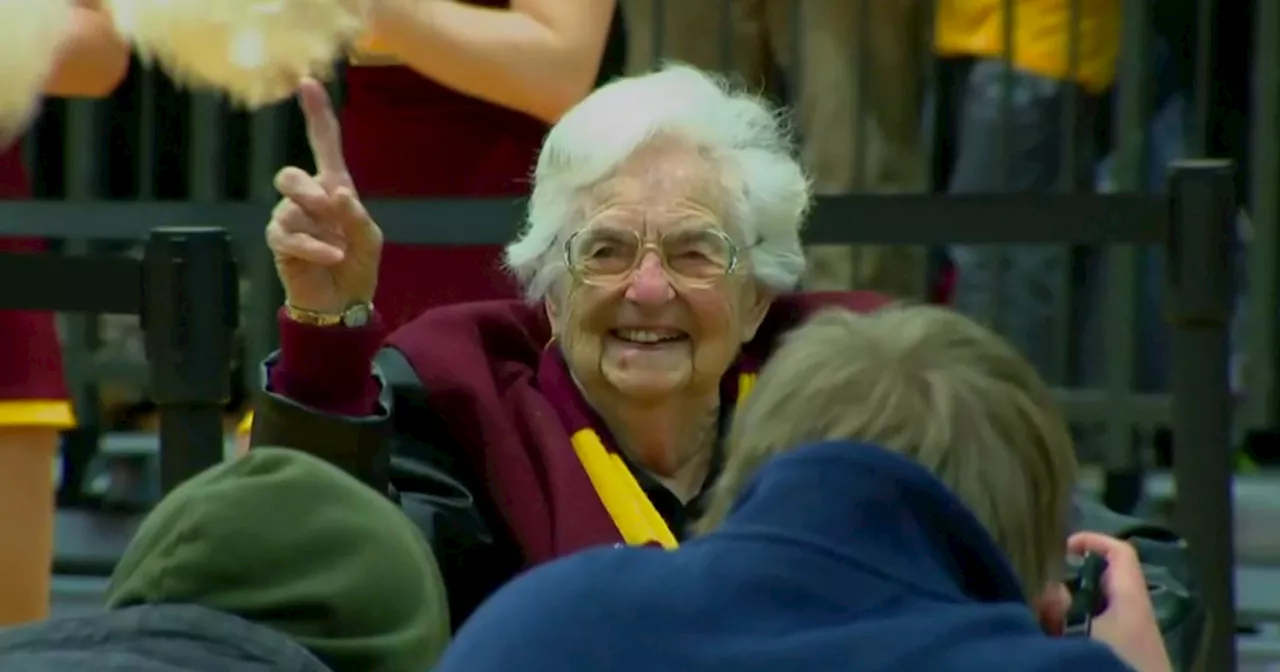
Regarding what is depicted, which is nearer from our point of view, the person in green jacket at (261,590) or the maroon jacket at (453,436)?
the person in green jacket at (261,590)

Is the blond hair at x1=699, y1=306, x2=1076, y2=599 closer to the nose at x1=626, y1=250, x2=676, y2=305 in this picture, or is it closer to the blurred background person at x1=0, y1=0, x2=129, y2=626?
the nose at x1=626, y1=250, x2=676, y2=305

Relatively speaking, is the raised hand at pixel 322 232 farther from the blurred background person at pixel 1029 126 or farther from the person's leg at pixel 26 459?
the blurred background person at pixel 1029 126

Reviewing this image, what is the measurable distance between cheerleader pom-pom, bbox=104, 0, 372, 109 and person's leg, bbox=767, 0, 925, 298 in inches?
73.7

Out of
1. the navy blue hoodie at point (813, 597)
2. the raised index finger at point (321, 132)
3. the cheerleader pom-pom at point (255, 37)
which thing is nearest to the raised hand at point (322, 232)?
the raised index finger at point (321, 132)

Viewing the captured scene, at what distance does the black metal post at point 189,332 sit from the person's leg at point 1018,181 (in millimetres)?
2101

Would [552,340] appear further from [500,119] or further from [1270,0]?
[1270,0]

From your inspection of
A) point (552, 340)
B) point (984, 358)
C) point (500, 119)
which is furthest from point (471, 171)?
point (984, 358)


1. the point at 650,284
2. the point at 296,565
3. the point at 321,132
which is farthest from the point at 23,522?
the point at 296,565

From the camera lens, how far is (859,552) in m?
1.35

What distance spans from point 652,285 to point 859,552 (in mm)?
1005

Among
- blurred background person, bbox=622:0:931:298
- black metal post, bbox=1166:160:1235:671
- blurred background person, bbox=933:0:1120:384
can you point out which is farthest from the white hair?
blurred background person, bbox=933:0:1120:384

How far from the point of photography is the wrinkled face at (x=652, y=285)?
234 cm

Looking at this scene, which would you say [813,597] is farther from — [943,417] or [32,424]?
[32,424]

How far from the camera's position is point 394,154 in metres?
2.67
